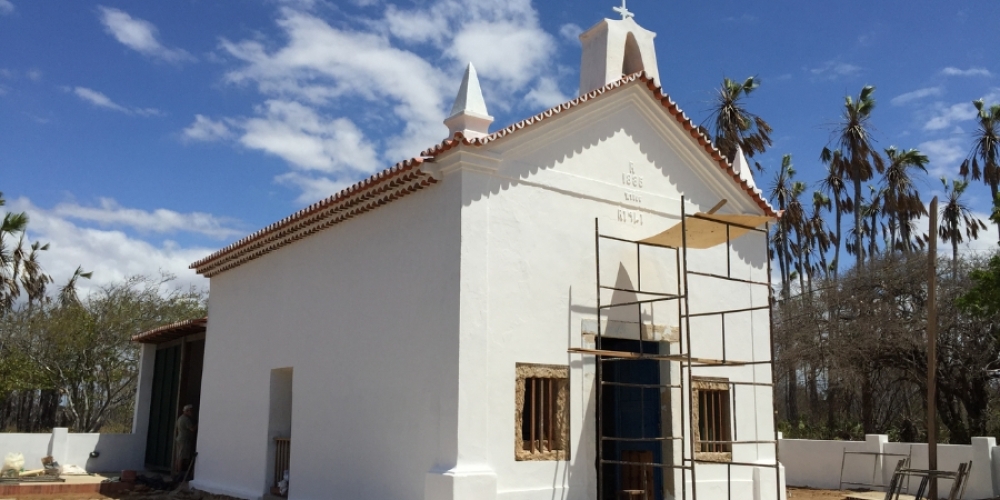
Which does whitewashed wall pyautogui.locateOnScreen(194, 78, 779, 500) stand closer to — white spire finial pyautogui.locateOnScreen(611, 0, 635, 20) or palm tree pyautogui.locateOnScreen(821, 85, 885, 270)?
white spire finial pyautogui.locateOnScreen(611, 0, 635, 20)

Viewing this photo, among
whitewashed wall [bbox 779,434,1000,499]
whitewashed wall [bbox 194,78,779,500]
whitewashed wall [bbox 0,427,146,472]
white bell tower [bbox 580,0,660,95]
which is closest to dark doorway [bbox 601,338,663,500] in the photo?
whitewashed wall [bbox 194,78,779,500]

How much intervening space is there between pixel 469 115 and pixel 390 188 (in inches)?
56.0

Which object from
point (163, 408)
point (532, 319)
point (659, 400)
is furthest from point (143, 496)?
point (659, 400)

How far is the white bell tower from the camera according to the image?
13258mm

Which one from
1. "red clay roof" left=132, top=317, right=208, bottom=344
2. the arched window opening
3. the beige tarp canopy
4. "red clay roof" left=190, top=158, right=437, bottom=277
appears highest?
the arched window opening

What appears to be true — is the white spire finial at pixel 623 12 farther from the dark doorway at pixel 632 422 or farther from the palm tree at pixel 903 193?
the palm tree at pixel 903 193

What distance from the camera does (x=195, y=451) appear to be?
672 inches

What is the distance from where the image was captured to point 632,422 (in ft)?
39.3

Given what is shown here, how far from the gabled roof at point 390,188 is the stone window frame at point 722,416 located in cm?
294

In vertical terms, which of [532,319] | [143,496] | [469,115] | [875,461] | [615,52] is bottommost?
[143,496]

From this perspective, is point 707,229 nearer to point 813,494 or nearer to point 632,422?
point 632,422

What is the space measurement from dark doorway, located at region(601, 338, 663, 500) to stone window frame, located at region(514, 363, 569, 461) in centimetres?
115

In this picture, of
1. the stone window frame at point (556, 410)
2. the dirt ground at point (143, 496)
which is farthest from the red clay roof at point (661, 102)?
the dirt ground at point (143, 496)

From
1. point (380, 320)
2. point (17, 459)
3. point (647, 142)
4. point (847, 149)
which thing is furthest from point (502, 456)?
point (847, 149)
